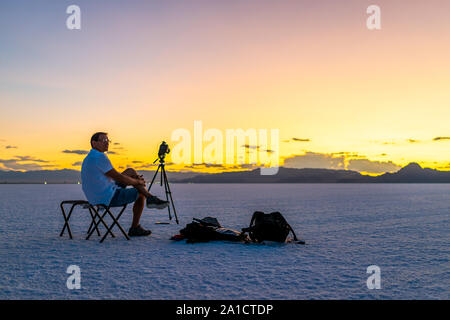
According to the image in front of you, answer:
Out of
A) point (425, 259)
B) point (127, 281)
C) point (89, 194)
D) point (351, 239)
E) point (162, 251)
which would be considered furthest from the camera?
point (351, 239)

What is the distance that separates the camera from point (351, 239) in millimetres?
6047

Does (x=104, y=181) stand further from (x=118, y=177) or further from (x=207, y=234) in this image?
(x=207, y=234)

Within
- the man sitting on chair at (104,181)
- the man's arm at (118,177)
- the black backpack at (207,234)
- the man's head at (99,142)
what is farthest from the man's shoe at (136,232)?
the man's head at (99,142)

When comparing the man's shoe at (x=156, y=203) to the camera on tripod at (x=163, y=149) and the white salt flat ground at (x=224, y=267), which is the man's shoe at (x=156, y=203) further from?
the camera on tripod at (x=163, y=149)

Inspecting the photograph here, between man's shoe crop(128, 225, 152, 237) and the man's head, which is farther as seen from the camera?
man's shoe crop(128, 225, 152, 237)

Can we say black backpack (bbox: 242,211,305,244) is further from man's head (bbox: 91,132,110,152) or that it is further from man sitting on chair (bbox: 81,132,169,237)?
man's head (bbox: 91,132,110,152)

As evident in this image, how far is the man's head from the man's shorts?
707 millimetres

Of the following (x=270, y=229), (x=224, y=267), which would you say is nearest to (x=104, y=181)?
(x=224, y=267)

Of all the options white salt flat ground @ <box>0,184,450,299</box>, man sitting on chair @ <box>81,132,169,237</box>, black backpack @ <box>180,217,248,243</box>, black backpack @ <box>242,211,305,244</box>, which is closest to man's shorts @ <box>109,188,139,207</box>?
man sitting on chair @ <box>81,132,169,237</box>

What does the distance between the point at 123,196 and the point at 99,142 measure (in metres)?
0.93

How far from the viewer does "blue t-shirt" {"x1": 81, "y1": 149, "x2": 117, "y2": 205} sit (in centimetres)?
549

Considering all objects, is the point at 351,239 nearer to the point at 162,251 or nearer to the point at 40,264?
the point at 162,251
